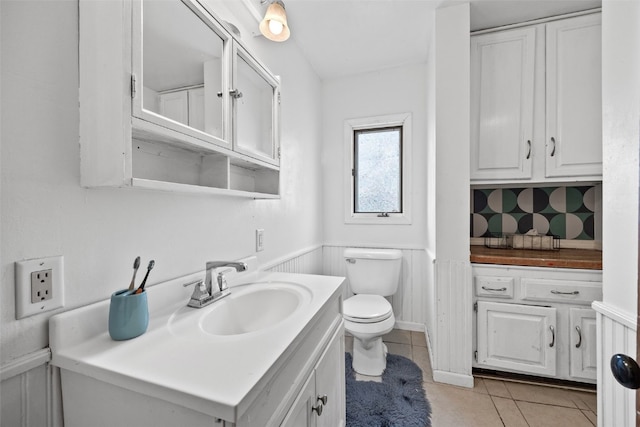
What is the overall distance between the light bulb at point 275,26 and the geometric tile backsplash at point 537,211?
1858 millimetres

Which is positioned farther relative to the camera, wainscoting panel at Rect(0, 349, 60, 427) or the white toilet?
the white toilet

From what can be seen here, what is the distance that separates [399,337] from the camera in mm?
2250

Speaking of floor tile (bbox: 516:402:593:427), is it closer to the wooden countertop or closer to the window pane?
the wooden countertop

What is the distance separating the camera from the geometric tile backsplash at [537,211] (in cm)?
193

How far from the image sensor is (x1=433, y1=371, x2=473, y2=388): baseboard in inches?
63.9

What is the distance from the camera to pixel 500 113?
178 centimetres

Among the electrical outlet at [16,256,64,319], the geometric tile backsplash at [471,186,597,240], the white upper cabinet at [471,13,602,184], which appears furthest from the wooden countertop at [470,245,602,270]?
the electrical outlet at [16,256,64,319]

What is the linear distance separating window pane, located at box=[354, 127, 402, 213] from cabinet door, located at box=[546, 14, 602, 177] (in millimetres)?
1064

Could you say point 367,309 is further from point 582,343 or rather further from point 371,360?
point 582,343

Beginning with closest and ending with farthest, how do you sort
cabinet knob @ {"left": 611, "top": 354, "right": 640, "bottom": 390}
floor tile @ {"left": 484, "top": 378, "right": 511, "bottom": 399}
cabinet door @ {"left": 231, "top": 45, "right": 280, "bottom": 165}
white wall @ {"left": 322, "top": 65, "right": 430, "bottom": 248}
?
cabinet knob @ {"left": 611, "top": 354, "right": 640, "bottom": 390}
cabinet door @ {"left": 231, "top": 45, "right": 280, "bottom": 165}
floor tile @ {"left": 484, "top": 378, "right": 511, "bottom": 399}
white wall @ {"left": 322, "top": 65, "right": 430, "bottom": 248}

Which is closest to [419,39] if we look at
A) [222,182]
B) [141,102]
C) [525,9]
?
[525,9]

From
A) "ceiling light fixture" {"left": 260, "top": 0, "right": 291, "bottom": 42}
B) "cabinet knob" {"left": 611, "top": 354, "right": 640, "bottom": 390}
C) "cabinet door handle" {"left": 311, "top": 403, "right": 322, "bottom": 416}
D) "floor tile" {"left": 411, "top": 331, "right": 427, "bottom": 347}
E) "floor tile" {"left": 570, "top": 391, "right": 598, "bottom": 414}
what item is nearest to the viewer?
"cabinet knob" {"left": 611, "top": 354, "right": 640, "bottom": 390}

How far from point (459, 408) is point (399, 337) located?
80 cm

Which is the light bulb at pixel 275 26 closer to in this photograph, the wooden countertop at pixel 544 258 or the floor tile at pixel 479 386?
the wooden countertop at pixel 544 258
